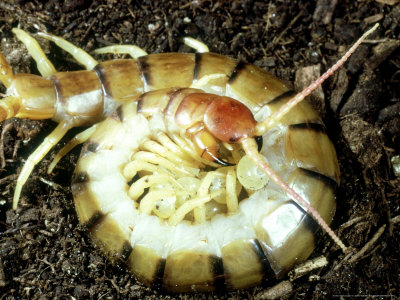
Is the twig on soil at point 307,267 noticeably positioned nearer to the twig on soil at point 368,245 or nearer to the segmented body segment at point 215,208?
the segmented body segment at point 215,208

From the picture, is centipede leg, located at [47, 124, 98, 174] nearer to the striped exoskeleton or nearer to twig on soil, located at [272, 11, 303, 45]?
the striped exoskeleton

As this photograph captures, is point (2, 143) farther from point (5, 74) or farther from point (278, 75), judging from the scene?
point (278, 75)

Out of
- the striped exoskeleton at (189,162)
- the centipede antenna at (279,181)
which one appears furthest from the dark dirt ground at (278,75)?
the centipede antenna at (279,181)

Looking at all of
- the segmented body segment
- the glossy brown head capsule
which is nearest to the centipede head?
the glossy brown head capsule

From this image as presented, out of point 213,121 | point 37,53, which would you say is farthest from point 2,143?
point 213,121

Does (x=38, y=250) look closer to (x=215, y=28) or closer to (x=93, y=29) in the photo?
(x=93, y=29)

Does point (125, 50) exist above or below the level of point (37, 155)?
above

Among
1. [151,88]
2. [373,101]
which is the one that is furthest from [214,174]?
[373,101]
